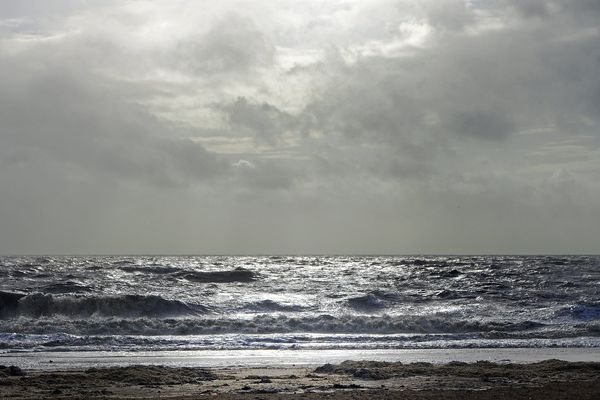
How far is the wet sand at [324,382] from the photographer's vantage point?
11.3 metres

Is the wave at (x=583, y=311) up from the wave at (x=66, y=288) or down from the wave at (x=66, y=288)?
down

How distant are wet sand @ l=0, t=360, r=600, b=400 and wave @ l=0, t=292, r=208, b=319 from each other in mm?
15658

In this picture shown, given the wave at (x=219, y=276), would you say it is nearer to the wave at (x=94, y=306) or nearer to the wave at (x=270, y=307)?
the wave at (x=270, y=307)

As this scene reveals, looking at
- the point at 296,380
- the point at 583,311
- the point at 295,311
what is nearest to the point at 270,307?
the point at 295,311

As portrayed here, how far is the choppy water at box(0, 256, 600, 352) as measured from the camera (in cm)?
2252

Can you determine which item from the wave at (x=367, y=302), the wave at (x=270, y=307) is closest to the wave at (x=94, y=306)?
the wave at (x=270, y=307)

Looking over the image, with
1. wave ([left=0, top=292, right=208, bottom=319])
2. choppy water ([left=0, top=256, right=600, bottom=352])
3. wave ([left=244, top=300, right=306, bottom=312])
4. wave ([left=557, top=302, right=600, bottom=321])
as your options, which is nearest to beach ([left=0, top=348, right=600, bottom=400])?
choppy water ([left=0, top=256, right=600, bottom=352])

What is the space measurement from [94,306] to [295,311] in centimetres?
850

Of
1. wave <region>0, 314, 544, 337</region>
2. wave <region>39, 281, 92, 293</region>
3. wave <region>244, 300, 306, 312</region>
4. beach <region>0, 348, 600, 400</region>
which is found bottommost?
wave <region>0, 314, 544, 337</region>

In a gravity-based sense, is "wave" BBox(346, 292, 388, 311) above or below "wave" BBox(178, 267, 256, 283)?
below

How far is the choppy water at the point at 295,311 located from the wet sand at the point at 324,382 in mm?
6422

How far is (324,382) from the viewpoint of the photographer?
42.5 ft

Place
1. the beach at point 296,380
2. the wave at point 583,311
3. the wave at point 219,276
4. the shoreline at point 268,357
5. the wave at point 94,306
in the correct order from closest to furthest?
1. the beach at point 296,380
2. the shoreline at point 268,357
3. the wave at point 583,311
4. the wave at point 94,306
5. the wave at point 219,276

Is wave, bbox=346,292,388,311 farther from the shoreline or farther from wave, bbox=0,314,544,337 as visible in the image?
the shoreline
